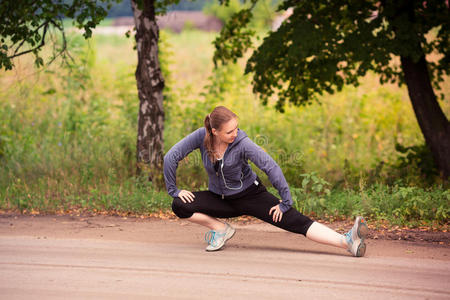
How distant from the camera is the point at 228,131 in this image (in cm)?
572

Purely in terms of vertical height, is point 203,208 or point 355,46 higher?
point 355,46

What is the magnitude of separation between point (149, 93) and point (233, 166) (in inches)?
164

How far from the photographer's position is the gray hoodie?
579 cm

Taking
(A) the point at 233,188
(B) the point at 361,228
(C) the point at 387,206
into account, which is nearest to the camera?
(B) the point at 361,228

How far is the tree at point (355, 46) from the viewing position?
8.81 meters

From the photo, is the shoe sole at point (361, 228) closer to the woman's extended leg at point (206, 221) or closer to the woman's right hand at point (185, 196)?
the woman's extended leg at point (206, 221)

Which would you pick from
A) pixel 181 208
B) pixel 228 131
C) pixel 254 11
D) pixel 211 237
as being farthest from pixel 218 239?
pixel 254 11

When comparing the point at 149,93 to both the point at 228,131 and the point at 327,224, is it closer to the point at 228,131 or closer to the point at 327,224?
the point at 327,224

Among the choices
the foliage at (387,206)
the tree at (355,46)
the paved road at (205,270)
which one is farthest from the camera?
the tree at (355,46)

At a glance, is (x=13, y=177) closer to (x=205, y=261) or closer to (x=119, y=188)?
(x=119, y=188)

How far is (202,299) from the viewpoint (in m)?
4.82

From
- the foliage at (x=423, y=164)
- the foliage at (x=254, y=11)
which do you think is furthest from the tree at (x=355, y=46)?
the foliage at (x=254, y=11)

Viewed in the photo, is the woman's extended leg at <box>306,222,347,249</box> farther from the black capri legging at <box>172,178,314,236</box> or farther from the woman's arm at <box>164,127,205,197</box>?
the woman's arm at <box>164,127,205,197</box>

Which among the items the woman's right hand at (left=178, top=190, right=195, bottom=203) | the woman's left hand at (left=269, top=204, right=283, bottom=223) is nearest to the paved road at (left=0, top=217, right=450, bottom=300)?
the woman's left hand at (left=269, top=204, right=283, bottom=223)
